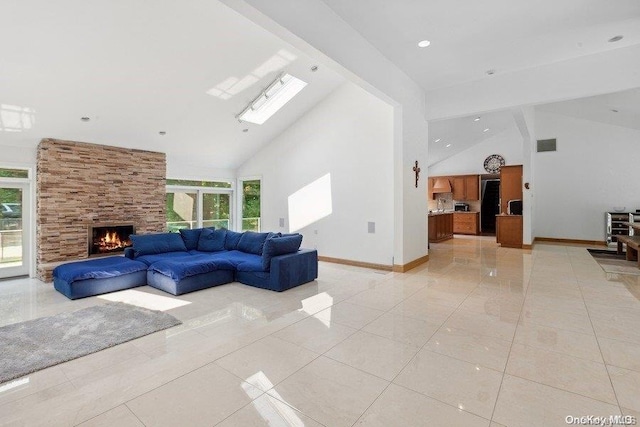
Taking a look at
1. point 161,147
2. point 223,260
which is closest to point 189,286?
point 223,260

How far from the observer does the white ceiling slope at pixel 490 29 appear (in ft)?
11.8

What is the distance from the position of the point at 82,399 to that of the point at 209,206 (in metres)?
7.05

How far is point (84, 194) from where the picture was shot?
606 centimetres

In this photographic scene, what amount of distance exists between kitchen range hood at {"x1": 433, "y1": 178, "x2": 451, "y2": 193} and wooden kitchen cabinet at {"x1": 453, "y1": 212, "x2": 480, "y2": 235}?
99cm

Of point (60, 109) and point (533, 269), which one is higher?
point (60, 109)

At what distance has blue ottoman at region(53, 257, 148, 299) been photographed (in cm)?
429

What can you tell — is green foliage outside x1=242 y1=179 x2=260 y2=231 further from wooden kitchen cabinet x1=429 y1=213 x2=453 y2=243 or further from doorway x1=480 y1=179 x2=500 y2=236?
doorway x1=480 y1=179 x2=500 y2=236

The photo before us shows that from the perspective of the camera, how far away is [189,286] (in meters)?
4.51

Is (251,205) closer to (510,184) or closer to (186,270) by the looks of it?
(186,270)

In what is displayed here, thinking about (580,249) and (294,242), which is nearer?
(294,242)

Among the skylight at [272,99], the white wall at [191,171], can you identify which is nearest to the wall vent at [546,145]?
the skylight at [272,99]

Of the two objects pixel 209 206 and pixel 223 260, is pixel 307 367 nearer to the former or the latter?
pixel 223 260

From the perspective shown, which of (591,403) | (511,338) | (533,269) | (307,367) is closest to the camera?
(591,403)

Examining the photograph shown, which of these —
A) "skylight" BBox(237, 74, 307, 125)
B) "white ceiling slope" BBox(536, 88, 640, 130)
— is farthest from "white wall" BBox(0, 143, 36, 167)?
"white ceiling slope" BBox(536, 88, 640, 130)
